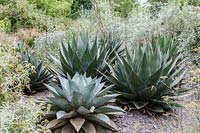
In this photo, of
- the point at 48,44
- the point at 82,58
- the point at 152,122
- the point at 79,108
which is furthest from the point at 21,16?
the point at 79,108

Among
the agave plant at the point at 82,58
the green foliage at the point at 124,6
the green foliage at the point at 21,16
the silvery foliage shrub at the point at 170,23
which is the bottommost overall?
the green foliage at the point at 124,6

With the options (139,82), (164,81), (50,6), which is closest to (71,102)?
(139,82)

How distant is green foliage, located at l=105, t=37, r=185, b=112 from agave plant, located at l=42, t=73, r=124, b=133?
0.73 metres

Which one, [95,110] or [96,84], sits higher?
[96,84]

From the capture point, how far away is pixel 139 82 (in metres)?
5.27

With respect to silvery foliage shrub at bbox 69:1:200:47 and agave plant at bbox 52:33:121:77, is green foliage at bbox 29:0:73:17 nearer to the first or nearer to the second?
silvery foliage shrub at bbox 69:1:200:47

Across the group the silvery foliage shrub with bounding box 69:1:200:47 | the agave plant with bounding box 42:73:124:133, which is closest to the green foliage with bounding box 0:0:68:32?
the silvery foliage shrub with bounding box 69:1:200:47

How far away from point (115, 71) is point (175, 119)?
1.18m

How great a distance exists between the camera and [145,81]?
5328mm

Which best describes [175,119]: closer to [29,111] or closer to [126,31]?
[29,111]

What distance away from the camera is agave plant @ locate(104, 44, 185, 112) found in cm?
527

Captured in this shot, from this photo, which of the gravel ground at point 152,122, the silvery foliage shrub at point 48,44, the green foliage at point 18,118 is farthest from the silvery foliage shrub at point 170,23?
the green foliage at point 18,118

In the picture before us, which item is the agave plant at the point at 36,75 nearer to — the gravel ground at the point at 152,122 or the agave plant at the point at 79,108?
the agave plant at the point at 79,108

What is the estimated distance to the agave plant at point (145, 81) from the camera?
17.3 ft
